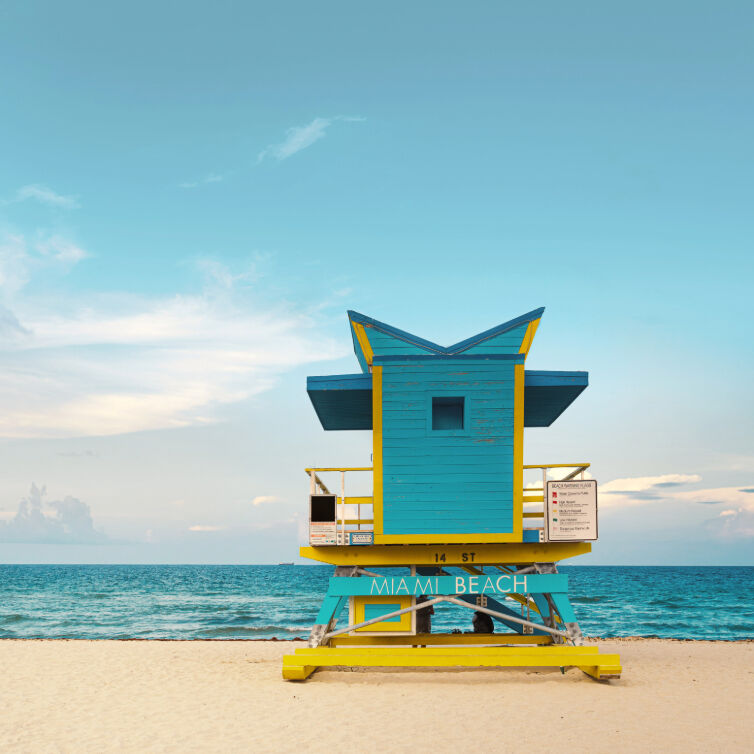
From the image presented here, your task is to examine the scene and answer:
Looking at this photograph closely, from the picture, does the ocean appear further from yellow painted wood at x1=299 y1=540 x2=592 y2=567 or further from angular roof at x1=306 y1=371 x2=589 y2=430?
yellow painted wood at x1=299 y1=540 x2=592 y2=567

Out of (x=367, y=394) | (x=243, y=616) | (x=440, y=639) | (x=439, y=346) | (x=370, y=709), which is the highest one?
(x=439, y=346)

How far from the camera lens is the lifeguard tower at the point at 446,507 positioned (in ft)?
46.6

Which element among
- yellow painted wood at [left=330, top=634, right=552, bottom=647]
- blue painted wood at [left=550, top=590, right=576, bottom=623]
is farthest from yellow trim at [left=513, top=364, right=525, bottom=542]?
yellow painted wood at [left=330, top=634, right=552, bottom=647]

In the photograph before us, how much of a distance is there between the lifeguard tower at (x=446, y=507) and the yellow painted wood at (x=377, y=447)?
18 millimetres

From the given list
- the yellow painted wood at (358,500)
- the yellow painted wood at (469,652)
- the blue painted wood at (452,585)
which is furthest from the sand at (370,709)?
the yellow painted wood at (358,500)

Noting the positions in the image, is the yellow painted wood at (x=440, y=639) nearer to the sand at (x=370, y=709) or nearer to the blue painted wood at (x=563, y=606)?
the sand at (x=370, y=709)

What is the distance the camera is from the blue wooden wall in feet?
46.7

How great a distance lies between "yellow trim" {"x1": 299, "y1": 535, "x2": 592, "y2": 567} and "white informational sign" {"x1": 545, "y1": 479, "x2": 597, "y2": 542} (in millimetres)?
402

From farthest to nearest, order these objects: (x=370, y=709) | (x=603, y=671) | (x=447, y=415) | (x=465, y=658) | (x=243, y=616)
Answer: (x=243, y=616) < (x=447, y=415) < (x=603, y=671) < (x=465, y=658) < (x=370, y=709)

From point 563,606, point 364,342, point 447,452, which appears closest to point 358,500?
point 447,452

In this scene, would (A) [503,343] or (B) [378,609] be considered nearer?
(B) [378,609]

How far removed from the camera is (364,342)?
14859mm

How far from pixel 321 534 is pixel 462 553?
2.64 metres

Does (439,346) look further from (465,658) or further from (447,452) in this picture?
(465,658)
